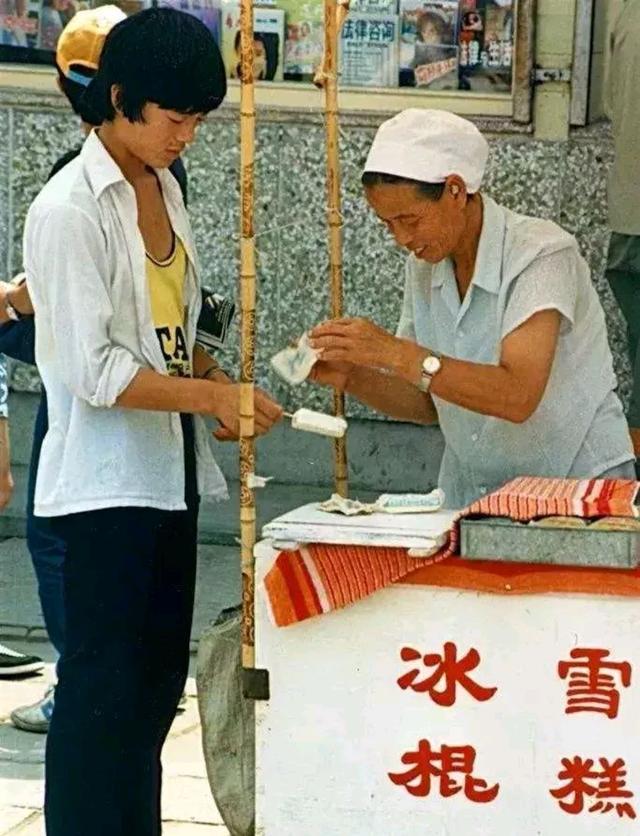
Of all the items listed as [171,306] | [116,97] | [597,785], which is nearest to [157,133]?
[116,97]

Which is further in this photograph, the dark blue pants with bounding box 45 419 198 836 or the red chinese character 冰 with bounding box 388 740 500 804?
the dark blue pants with bounding box 45 419 198 836

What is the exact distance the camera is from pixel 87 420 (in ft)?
10.7

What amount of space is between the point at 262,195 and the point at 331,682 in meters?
3.67

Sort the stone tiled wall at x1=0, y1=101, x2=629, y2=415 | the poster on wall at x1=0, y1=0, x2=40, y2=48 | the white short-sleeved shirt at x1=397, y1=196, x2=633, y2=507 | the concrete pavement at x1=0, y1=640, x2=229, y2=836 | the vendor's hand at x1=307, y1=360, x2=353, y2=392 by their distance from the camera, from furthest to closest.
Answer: the poster on wall at x1=0, y1=0, x2=40, y2=48 < the stone tiled wall at x1=0, y1=101, x2=629, y2=415 < the concrete pavement at x1=0, y1=640, x2=229, y2=836 < the vendor's hand at x1=307, y1=360, x2=353, y2=392 < the white short-sleeved shirt at x1=397, y1=196, x2=633, y2=507

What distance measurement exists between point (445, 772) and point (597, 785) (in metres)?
0.25

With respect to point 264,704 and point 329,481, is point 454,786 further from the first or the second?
point 329,481

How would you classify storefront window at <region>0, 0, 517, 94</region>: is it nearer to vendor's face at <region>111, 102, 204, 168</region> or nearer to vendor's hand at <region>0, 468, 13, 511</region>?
vendor's hand at <region>0, 468, 13, 511</region>

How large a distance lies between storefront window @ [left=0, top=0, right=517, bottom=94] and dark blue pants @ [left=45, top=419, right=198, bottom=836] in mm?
3427

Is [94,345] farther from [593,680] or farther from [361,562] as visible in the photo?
[593,680]

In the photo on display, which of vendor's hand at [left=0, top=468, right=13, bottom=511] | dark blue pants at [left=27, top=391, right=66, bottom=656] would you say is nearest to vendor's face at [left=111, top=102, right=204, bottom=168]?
dark blue pants at [left=27, top=391, right=66, bottom=656]

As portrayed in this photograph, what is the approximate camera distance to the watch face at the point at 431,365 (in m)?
3.22

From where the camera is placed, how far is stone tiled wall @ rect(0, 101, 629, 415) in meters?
6.35

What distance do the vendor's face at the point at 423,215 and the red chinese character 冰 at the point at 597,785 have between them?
3.20 feet

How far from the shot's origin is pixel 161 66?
316cm
